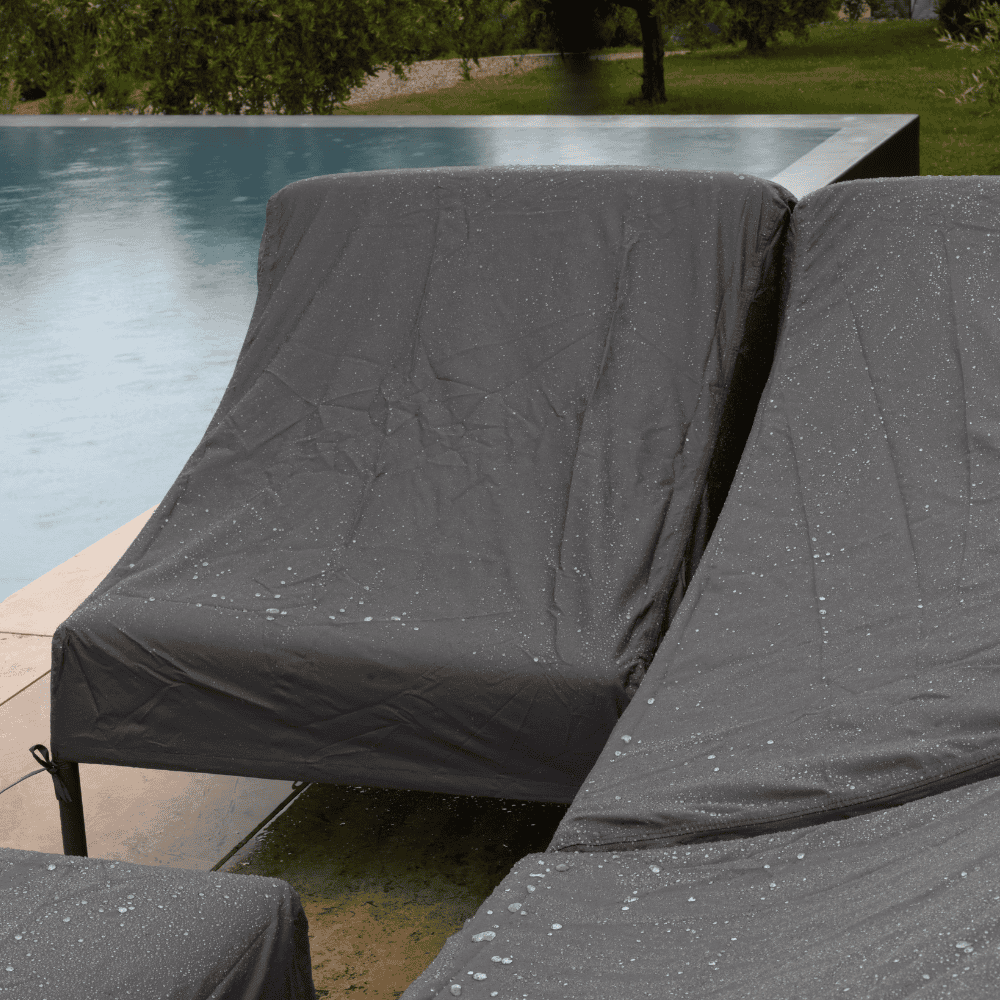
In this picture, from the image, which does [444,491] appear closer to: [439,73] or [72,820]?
[72,820]

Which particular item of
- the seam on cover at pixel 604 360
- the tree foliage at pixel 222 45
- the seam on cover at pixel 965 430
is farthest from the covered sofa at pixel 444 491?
the tree foliage at pixel 222 45

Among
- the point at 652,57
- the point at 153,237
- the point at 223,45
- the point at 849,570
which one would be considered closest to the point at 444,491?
the point at 849,570

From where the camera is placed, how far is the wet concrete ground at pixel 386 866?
1768mm

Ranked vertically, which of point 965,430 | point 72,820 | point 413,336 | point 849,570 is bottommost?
point 72,820

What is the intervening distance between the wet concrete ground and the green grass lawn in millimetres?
12957

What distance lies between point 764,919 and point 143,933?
1.88 ft

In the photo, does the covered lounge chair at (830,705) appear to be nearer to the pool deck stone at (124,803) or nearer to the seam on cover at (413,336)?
the seam on cover at (413,336)

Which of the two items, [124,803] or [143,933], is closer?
[143,933]

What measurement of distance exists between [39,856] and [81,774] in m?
0.97

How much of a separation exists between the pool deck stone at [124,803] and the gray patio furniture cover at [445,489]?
0.66 ft

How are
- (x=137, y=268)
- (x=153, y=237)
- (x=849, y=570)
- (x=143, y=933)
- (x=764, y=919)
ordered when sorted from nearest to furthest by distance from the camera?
(x=764, y=919) < (x=143, y=933) < (x=849, y=570) < (x=137, y=268) < (x=153, y=237)

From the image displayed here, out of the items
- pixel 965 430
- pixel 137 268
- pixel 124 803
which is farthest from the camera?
pixel 137 268

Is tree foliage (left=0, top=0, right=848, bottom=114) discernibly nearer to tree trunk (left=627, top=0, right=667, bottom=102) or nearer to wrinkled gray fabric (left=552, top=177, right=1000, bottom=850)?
tree trunk (left=627, top=0, right=667, bottom=102)

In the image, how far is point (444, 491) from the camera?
2029 mm
